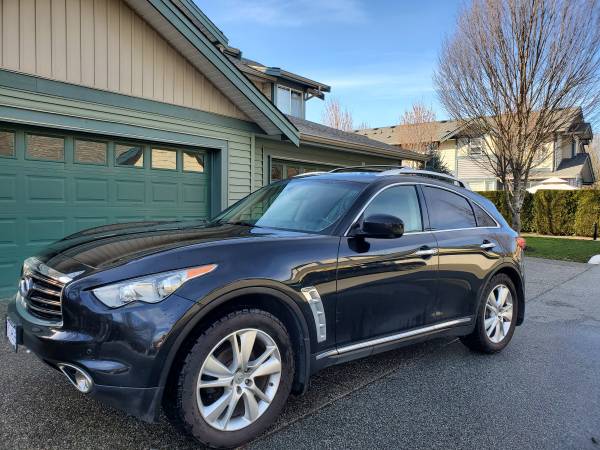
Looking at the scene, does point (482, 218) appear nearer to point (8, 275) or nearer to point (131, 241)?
point (131, 241)

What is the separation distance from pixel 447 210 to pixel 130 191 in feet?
17.4

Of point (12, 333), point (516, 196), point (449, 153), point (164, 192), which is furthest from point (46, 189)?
point (449, 153)

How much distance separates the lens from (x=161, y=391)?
7.53 ft

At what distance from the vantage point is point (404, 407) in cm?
320

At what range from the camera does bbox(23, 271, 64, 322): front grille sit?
8.15 ft

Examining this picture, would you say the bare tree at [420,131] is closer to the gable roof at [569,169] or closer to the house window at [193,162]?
the gable roof at [569,169]

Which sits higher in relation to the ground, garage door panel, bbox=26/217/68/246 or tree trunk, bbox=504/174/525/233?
tree trunk, bbox=504/174/525/233

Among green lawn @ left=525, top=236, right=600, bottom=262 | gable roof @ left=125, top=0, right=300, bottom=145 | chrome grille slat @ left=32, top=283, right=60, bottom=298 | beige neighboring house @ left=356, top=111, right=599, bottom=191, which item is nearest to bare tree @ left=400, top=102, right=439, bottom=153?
beige neighboring house @ left=356, top=111, right=599, bottom=191

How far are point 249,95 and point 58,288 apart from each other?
20.6 feet

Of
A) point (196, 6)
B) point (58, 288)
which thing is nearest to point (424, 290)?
point (58, 288)

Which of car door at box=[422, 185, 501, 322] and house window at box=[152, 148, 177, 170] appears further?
house window at box=[152, 148, 177, 170]

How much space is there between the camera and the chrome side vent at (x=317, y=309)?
2.85 meters

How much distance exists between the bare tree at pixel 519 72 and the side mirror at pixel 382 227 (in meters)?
10.9

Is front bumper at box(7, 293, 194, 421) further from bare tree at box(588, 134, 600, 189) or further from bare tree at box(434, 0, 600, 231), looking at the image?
bare tree at box(588, 134, 600, 189)
